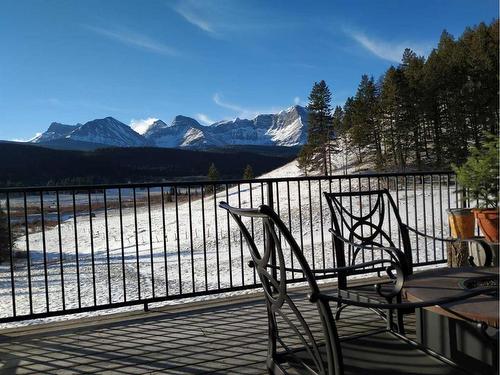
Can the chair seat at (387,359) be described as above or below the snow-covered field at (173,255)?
above

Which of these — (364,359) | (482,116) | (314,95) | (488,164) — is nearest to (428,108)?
(482,116)

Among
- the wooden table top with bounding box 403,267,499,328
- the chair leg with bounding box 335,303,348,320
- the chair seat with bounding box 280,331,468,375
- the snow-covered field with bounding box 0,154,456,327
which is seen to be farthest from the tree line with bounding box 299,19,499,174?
the chair seat with bounding box 280,331,468,375

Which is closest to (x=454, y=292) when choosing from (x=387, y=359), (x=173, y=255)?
(x=387, y=359)

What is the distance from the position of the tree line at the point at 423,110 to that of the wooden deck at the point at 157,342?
139 ft

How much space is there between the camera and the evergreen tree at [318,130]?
1911 inches

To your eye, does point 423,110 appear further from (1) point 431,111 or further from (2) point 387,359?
(2) point 387,359

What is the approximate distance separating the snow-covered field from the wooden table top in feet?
6.13

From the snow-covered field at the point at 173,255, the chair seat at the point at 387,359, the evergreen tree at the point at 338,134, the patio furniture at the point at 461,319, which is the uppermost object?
the evergreen tree at the point at 338,134

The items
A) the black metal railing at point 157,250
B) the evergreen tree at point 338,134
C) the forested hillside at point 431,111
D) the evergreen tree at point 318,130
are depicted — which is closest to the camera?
the black metal railing at point 157,250

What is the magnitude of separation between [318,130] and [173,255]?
1263 inches

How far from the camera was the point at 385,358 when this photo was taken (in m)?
1.55

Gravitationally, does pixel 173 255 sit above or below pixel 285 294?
below

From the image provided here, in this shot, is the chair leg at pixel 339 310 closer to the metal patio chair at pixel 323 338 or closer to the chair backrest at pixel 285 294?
the metal patio chair at pixel 323 338

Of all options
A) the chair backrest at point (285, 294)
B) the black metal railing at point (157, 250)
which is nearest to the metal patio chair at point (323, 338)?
the chair backrest at point (285, 294)
